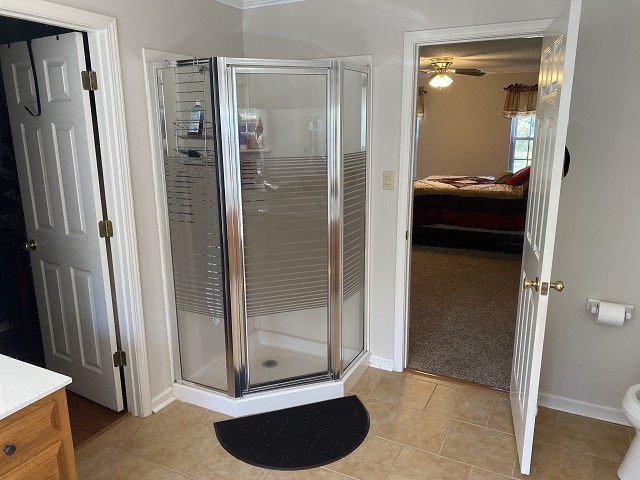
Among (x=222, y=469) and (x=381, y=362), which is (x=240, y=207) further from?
(x=381, y=362)

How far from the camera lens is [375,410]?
275 cm

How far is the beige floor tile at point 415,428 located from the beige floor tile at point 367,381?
248 mm

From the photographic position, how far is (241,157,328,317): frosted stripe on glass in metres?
2.55

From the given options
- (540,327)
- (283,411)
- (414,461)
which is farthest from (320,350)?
(540,327)

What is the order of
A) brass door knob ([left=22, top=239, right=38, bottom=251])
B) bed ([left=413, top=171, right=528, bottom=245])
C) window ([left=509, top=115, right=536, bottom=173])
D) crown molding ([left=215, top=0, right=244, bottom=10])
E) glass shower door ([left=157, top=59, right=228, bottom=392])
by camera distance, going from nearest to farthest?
glass shower door ([left=157, top=59, right=228, bottom=392])
brass door knob ([left=22, top=239, right=38, bottom=251])
crown molding ([left=215, top=0, right=244, bottom=10])
bed ([left=413, top=171, right=528, bottom=245])
window ([left=509, top=115, right=536, bottom=173])

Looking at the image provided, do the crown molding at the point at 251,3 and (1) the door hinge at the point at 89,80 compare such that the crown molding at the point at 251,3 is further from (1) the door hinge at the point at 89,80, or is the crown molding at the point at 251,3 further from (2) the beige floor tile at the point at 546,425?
(2) the beige floor tile at the point at 546,425

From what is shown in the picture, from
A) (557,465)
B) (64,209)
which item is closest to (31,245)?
(64,209)

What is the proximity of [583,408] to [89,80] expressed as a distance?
3.08 m

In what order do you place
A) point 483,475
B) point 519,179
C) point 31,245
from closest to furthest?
point 483,475, point 31,245, point 519,179

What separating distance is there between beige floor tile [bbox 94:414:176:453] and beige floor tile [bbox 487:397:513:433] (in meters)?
1.74

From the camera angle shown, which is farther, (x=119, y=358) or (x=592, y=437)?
(x=119, y=358)

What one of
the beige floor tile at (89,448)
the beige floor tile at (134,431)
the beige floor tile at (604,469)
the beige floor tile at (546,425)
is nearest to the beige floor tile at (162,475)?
the beige floor tile at (134,431)

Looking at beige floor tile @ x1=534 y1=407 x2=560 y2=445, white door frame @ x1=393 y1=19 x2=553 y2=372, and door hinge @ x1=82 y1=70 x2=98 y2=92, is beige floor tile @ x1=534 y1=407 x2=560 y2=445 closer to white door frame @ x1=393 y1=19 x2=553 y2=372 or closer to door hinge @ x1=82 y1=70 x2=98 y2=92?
white door frame @ x1=393 y1=19 x2=553 y2=372

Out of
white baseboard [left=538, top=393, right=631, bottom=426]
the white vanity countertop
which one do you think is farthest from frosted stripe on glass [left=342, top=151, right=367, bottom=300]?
the white vanity countertop
